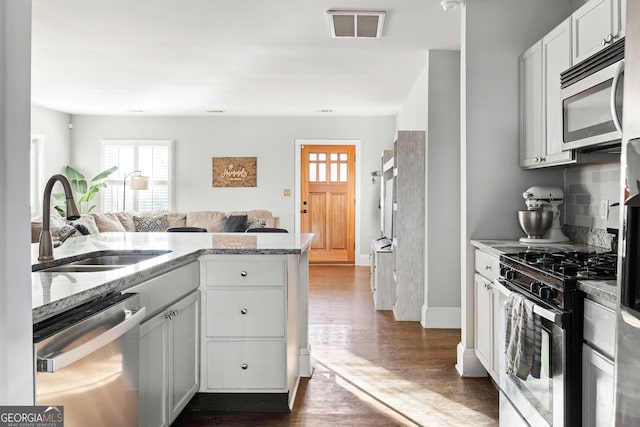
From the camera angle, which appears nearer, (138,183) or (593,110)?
(593,110)

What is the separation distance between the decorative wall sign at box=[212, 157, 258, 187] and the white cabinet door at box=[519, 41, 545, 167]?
593 centimetres

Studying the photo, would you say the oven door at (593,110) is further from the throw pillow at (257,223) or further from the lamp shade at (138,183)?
the lamp shade at (138,183)

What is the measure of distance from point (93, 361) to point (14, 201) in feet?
1.97

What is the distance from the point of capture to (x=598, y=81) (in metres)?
2.16

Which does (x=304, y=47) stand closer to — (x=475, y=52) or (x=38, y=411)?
(x=475, y=52)

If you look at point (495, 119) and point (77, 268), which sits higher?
point (495, 119)

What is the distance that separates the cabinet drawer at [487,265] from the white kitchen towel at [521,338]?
1.92ft

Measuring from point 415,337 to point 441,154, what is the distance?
1.64 meters

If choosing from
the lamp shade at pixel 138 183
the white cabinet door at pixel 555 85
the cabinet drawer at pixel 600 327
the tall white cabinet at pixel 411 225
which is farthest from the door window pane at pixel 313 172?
the cabinet drawer at pixel 600 327

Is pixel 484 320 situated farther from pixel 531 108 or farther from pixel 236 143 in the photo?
pixel 236 143

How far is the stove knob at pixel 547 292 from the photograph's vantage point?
179cm

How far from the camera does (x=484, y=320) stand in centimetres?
290

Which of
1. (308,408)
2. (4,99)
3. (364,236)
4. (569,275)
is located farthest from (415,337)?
(364,236)

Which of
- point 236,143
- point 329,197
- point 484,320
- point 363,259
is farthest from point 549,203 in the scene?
point 236,143
